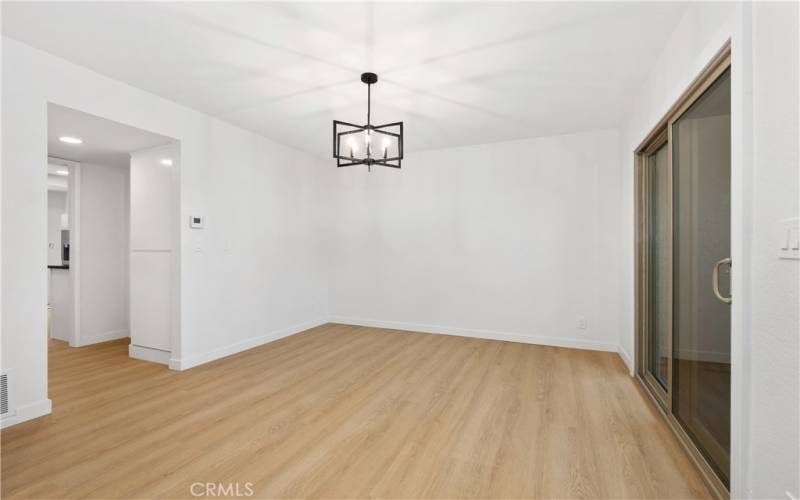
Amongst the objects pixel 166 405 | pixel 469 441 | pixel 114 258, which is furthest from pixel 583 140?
pixel 114 258

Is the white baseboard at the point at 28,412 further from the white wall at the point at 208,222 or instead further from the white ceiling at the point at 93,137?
the white ceiling at the point at 93,137

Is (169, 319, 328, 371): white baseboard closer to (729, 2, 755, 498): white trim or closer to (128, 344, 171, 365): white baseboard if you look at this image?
(128, 344, 171, 365): white baseboard

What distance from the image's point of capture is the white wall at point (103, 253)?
4449mm

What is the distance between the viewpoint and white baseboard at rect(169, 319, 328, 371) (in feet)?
11.7

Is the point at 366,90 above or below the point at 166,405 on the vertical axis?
above

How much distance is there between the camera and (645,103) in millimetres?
2973

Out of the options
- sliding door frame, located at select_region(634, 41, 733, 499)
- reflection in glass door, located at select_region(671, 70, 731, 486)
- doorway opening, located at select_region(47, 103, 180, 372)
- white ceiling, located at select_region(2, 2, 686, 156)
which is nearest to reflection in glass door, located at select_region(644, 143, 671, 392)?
sliding door frame, located at select_region(634, 41, 733, 499)

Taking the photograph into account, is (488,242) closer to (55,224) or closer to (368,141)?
(368,141)

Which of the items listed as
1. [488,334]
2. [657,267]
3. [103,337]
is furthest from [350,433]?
[103,337]

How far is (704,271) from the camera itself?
6.46 ft

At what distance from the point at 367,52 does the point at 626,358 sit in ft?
12.6

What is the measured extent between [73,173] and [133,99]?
2.15m

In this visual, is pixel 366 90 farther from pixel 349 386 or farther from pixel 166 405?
pixel 166 405

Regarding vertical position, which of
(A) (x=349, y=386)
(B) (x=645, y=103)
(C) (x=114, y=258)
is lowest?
(A) (x=349, y=386)
